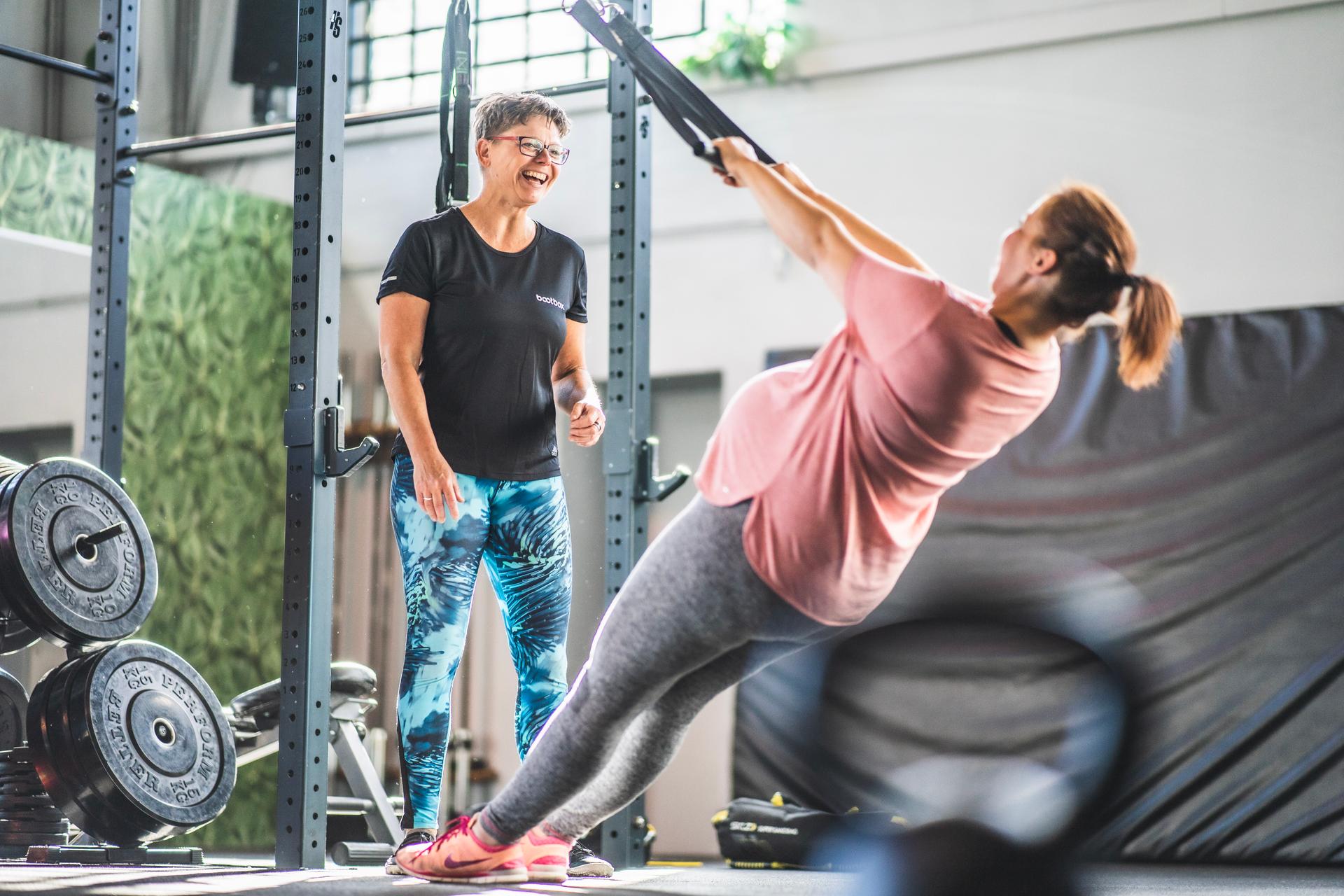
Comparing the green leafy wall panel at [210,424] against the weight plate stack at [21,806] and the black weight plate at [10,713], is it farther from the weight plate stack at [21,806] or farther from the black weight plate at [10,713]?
the weight plate stack at [21,806]

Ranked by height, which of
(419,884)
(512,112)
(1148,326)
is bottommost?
(419,884)

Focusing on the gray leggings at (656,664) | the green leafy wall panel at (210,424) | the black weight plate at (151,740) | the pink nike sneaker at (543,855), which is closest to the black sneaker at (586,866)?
the pink nike sneaker at (543,855)

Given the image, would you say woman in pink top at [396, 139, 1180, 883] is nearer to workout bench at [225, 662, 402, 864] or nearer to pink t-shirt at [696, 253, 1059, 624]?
pink t-shirt at [696, 253, 1059, 624]

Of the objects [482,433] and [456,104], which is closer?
[482,433]

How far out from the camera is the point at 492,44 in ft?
20.9

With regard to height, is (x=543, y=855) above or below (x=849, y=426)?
below

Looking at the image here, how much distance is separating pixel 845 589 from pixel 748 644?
0.18 metres

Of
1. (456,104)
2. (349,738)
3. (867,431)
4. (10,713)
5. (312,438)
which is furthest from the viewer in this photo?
(349,738)

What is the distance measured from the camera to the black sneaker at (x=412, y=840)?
223 centimetres

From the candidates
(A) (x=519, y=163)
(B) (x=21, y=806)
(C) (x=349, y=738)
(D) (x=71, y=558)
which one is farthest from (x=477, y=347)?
(C) (x=349, y=738)

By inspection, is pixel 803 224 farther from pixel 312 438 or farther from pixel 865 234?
pixel 312 438

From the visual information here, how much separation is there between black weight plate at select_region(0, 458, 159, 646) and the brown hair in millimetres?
2108

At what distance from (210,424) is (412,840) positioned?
4105 mm

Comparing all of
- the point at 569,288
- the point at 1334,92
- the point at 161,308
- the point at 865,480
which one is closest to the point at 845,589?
the point at 865,480
